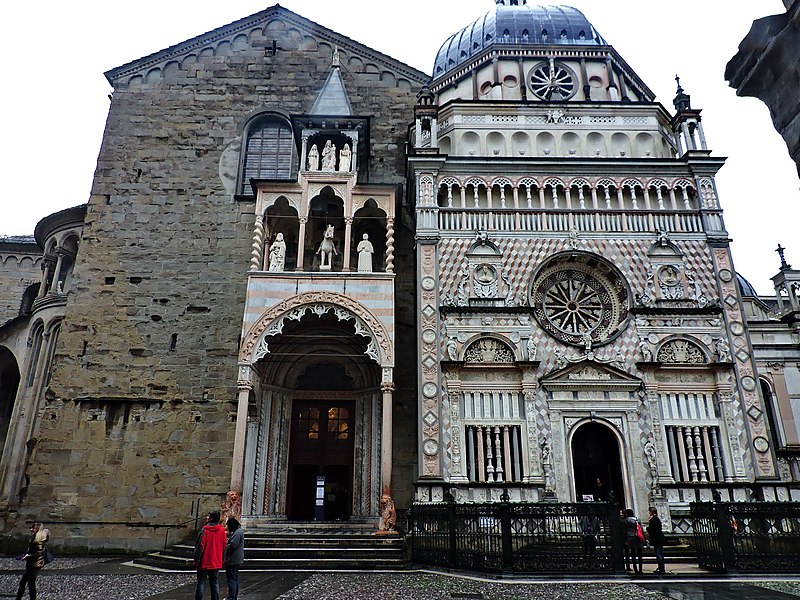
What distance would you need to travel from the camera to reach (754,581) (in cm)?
1051

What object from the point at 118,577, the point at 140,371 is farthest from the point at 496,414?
the point at 140,371

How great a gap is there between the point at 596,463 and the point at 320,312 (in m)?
9.03

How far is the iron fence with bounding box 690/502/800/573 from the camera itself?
11.1 m

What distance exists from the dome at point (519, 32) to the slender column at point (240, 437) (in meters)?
15.9

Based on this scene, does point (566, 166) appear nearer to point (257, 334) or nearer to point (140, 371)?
point (257, 334)

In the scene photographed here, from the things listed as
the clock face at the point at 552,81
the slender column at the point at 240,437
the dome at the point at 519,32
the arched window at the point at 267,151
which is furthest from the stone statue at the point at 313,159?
the clock face at the point at 552,81

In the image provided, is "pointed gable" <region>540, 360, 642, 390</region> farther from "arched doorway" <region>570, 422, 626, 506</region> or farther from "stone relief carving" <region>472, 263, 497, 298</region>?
"stone relief carving" <region>472, 263, 497, 298</region>

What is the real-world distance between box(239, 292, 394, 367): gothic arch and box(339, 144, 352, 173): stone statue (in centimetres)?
467

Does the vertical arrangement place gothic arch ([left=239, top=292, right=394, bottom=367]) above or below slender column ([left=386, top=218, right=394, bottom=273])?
below

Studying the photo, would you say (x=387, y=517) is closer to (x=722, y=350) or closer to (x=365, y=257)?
(x=365, y=257)

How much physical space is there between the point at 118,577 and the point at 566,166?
1660 centimetres

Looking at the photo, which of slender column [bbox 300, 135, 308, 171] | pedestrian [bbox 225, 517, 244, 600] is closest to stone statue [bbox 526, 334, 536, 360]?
slender column [bbox 300, 135, 308, 171]

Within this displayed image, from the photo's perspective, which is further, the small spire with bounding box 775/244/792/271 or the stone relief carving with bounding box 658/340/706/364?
the small spire with bounding box 775/244/792/271

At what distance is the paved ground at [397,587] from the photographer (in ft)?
29.3
